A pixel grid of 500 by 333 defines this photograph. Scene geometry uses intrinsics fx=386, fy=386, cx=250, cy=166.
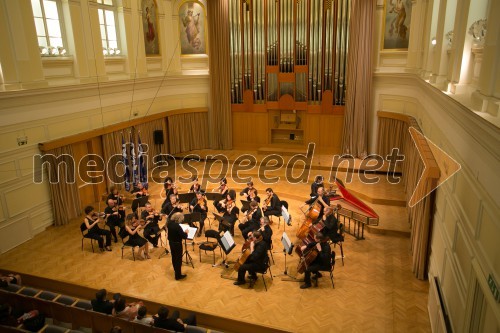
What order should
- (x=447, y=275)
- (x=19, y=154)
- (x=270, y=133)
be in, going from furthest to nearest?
(x=270, y=133)
(x=19, y=154)
(x=447, y=275)

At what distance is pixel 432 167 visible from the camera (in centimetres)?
650

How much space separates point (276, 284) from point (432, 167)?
147 inches

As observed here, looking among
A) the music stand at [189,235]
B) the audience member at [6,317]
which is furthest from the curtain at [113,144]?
the audience member at [6,317]

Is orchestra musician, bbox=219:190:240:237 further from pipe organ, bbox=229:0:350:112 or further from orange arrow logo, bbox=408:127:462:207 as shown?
pipe organ, bbox=229:0:350:112

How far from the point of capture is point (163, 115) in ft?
49.9

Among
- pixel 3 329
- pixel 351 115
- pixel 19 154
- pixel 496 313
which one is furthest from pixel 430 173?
pixel 19 154

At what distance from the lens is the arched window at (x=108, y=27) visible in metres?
12.2

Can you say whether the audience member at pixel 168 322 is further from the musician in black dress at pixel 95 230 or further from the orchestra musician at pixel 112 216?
the orchestra musician at pixel 112 216

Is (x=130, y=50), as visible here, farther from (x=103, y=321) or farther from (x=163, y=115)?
(x=103, y=321)

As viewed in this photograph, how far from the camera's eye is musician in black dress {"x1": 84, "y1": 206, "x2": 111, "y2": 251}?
9.20m

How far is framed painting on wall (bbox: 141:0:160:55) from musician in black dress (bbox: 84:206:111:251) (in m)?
7.37

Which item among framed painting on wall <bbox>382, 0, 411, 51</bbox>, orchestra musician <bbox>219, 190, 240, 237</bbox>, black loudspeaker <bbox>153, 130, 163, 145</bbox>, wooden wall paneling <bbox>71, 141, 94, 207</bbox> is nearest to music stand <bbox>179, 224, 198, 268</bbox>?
orchestra musician <bbox>219, 190, 240, 237</bbox>

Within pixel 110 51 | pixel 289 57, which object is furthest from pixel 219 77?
pixel 110 51

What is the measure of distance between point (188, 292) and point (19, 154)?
5653 mm
